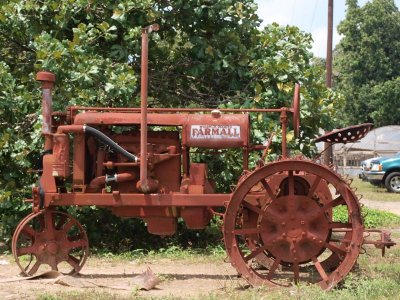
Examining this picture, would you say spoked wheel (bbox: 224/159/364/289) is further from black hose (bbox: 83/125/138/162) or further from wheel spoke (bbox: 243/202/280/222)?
black hose (bbox: 83/125/138/162)

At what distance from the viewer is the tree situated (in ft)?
119

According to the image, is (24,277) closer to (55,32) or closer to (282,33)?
(55,32)

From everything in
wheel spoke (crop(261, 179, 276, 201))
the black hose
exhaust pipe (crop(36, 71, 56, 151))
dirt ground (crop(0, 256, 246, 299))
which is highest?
exhaust pipe (crop(36, 71, 56, 151))

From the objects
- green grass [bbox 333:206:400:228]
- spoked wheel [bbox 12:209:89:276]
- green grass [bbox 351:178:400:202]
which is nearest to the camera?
spoked wheel [bbox 12:209:89:276]

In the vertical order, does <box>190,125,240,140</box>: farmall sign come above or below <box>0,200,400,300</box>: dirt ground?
above

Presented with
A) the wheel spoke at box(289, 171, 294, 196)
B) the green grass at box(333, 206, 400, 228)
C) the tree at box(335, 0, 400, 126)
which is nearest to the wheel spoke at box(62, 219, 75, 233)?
the wheel spoke at box(289, 171, 294, 196)

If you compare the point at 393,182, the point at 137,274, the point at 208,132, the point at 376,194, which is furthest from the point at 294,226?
the point at 393,182

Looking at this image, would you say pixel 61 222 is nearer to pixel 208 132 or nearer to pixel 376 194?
pixel 208 132

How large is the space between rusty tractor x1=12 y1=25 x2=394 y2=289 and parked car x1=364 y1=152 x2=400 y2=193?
48.2 feet

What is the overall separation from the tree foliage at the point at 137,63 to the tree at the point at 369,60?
27061 mm

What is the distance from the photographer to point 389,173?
21375 mm

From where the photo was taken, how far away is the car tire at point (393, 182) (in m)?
21.3

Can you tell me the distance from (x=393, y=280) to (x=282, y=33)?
4653 mm

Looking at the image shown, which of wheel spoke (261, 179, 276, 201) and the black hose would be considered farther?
the black hose
